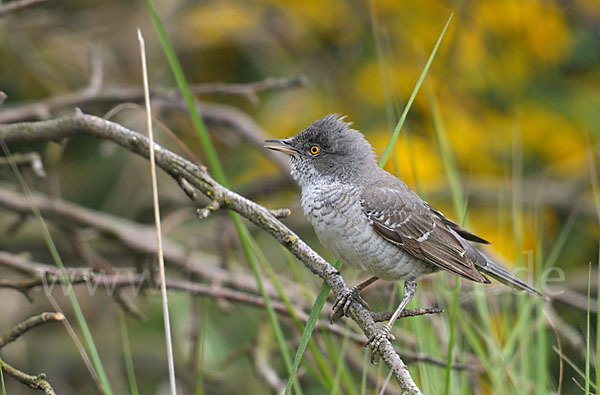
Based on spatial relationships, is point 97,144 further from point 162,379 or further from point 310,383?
point 310,383

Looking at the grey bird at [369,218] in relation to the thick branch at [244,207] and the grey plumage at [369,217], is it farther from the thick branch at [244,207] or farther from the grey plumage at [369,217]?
the thick branch at [244,207]

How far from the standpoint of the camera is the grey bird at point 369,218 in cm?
285

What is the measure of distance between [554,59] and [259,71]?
261 centimetres

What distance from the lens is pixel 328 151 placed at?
323cm

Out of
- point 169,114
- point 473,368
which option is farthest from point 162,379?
point 473,368

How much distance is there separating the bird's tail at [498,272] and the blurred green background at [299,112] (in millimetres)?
1015

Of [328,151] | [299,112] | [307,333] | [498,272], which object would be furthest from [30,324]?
[299,112]

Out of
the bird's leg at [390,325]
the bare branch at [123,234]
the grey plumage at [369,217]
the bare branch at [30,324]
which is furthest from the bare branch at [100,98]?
the bare branch at [30,324]

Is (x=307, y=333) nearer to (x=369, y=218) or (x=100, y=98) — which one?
(x=369, y=218)

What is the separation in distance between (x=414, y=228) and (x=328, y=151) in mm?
577

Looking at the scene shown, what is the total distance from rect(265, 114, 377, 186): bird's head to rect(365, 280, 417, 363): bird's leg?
62cm

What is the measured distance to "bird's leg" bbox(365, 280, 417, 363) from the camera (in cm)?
214

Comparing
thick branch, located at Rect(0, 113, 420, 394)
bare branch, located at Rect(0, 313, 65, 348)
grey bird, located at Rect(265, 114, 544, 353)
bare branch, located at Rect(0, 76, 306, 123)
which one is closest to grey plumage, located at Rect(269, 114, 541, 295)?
grey bird, located at Rect(265, 114, 544, 353)

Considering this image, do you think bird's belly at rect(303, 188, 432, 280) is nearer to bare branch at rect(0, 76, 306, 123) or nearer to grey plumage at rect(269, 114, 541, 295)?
grey plumage at rect(269, 114, 541, 295)
